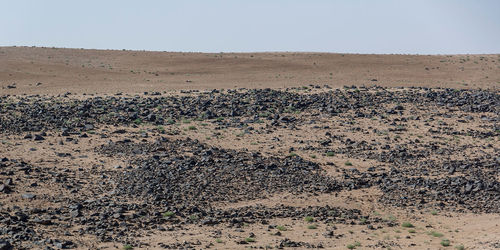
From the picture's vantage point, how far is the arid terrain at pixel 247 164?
2450cm

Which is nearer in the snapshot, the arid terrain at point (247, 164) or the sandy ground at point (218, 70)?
the arid terrain at point (247, 164)

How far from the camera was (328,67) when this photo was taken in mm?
66500

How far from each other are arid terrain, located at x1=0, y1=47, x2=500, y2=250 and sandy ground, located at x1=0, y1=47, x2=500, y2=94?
22.8 inches

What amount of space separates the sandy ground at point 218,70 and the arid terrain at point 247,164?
0.58 metres

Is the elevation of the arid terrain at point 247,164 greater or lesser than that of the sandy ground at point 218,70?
lesser

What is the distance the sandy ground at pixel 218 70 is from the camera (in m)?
55.8

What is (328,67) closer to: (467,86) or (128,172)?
(467,86)

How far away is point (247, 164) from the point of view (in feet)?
104

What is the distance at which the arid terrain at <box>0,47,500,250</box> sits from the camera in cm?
2450

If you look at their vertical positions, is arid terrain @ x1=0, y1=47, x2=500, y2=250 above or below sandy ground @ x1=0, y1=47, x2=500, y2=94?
below

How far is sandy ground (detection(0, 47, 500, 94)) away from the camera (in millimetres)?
55844

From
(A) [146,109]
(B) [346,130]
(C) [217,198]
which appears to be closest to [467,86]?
(B) [346,130]

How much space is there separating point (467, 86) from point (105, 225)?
1577 inches

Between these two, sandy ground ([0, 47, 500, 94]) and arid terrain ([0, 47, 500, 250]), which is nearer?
arid terrain ([0, 47, 500, 250])
